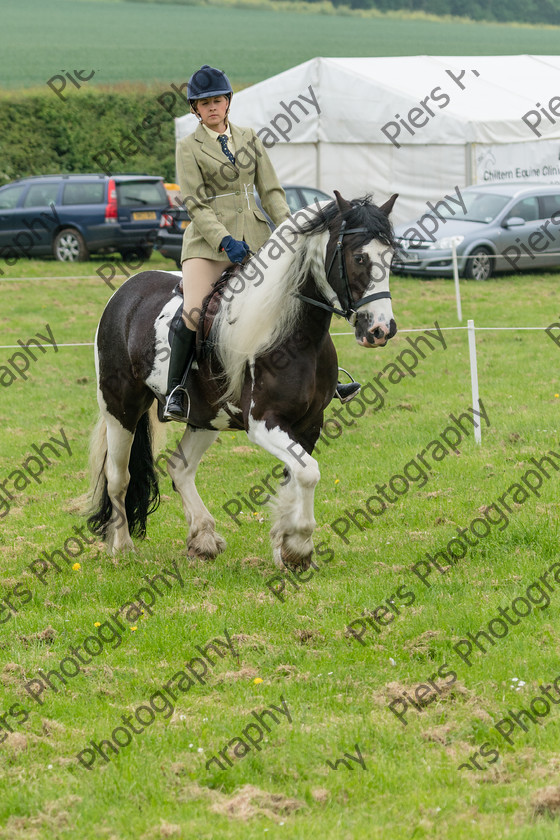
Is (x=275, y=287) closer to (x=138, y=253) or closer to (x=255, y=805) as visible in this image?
(x=255, y=805)

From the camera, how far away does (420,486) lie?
8367 millimetres

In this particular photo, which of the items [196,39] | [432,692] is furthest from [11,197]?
[196,39]

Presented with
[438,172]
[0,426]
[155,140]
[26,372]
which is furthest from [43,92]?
[0,426]

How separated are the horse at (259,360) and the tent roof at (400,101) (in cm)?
1834

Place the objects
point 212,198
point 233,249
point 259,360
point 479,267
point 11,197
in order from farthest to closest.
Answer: point 11,197 → point 479,267 → point 212,198 → point 233,249 → point 259,360

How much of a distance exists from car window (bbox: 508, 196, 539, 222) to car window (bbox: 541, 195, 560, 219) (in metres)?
0.15

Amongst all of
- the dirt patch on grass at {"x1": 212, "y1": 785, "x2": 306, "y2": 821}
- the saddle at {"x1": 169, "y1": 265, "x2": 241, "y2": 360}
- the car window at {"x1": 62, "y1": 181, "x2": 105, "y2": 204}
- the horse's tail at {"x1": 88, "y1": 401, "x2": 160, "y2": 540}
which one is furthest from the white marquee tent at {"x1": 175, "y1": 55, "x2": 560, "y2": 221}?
the dirt patch on grass at {"x1": 212, "y1": 785, "x2": 306, "y2": 821}

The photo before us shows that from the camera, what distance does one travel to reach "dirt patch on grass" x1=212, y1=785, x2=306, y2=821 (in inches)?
149

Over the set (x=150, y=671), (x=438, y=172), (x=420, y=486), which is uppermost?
(x=150, y=671)

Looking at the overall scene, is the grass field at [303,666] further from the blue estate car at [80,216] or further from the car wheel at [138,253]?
the car wheel at [138,253]

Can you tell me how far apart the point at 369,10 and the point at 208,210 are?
239ft

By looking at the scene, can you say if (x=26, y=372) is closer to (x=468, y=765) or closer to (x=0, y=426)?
(x=0, y=426)

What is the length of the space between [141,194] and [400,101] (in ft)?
22.4

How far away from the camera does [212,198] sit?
260 inches
